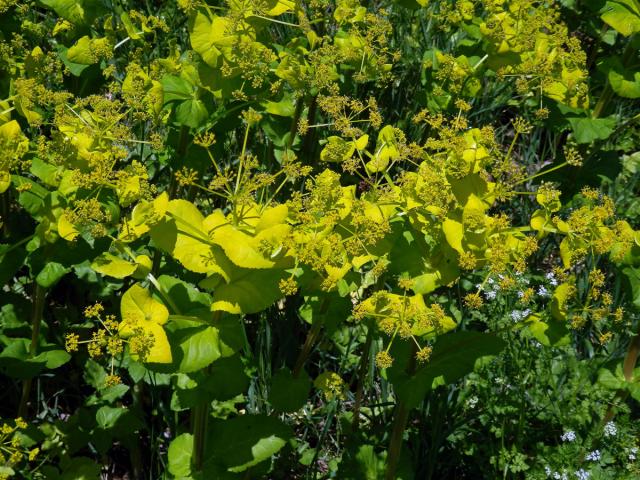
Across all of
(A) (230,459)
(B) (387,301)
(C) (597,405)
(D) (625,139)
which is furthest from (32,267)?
(D) (625,139)

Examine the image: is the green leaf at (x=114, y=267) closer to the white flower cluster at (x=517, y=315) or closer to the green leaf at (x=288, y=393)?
the green leaf at (x=288, y=393)

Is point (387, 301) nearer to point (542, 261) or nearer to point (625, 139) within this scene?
point (542, 261)

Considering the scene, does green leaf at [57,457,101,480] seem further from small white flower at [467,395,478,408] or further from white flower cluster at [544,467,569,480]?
white flower cluster at [544,467,569,480]

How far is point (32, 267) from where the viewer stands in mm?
2574

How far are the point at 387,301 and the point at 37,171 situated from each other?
1.23m

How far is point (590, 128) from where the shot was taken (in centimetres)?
352

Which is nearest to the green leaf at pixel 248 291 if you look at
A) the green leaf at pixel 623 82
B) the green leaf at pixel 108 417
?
the green leaf at pixel 108 417

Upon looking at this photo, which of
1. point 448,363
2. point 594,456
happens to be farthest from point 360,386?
point 594,456

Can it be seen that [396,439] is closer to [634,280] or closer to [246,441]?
[246,441]

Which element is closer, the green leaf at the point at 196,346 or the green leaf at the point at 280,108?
the green leaf at the point at 196,346

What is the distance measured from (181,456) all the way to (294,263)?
0.94 m

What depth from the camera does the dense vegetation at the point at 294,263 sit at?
2.09m

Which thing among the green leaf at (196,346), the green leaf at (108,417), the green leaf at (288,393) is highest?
the green leaf at (196,346)

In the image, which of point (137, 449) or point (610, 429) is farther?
point (137, 449)
